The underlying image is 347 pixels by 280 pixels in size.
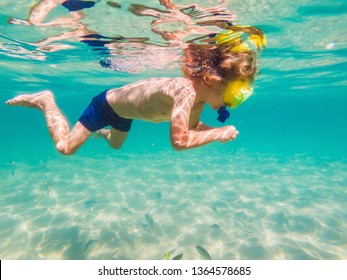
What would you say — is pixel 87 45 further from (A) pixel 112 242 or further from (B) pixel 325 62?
(B) pixel 325 62

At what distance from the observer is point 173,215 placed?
993 cm

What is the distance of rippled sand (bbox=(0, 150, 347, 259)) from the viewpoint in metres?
7.63

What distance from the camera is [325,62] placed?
62.0 feet

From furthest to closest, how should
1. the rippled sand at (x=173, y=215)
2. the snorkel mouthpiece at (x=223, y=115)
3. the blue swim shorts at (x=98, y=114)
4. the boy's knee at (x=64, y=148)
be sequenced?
the rippled sand at (x=173, y=215) → the blue swim shorts at (x=98, y=114) → the boy's knee at (x=64, y=148) → the snorkel mouthpiece at (x=223, y=115)

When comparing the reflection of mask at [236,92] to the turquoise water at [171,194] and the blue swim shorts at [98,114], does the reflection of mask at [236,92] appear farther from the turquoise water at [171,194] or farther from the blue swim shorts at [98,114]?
the turquoise water at [171,194]

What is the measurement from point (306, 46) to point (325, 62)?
19.4 ft

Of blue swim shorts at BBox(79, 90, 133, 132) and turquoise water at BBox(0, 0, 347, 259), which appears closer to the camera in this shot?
blue swim shorts at BBox(79, 90, 133, 132)

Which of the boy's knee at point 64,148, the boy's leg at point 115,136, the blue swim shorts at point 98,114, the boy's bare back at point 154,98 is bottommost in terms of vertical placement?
the boy's leg at point 115,136

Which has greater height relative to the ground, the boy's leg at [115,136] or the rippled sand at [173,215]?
the boy's leg at [115,136]

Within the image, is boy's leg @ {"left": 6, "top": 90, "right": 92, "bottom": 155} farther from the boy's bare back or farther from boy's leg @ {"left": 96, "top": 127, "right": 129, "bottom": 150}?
boy's leg @ {"left": 96, "top": 127, "right": 129, "bottom": 150}

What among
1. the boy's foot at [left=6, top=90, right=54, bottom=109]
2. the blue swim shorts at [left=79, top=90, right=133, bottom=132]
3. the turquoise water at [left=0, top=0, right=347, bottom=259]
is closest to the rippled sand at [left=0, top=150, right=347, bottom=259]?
the turquoise water at [left=0, top=0, right=347, bottom=259]

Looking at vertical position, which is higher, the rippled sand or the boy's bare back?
the boy's bare back

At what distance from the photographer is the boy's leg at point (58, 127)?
5235 mm

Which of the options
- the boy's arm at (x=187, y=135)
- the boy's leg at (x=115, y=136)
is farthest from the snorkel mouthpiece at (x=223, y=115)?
the boy's leg at (x=115, y=136)
